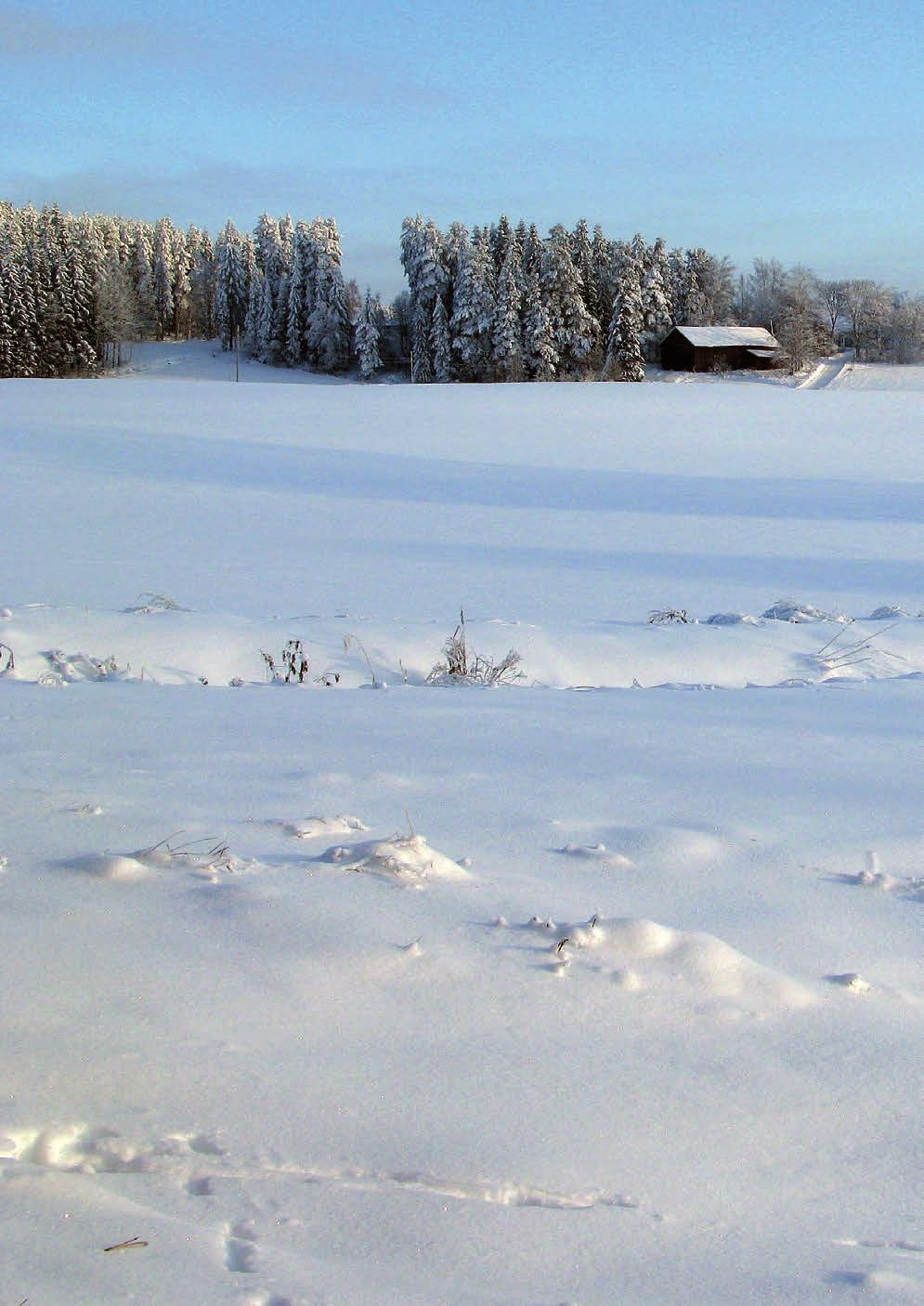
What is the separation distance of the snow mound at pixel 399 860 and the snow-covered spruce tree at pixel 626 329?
210 feet

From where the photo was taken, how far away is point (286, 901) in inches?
102

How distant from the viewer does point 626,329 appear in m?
63.7

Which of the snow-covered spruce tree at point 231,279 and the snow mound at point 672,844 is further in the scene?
the snow-covered spruce tree at point 231,279

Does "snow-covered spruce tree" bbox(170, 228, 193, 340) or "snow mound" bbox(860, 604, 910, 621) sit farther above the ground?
"snow-covered spruce tree" bbox(170, 228, 193, 340)

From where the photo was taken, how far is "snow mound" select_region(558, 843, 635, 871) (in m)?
2.89

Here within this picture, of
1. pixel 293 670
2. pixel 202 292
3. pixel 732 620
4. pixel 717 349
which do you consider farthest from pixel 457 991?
pixel 202 292

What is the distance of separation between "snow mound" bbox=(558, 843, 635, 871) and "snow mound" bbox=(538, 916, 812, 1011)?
0.35m

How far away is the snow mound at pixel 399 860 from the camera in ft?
9.05

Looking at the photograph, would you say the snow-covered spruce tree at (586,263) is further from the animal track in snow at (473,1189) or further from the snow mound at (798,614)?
the animal track in snow at (473,1189)

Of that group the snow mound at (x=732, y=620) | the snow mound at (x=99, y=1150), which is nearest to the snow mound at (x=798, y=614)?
the snow mound at (x=732, y=620)

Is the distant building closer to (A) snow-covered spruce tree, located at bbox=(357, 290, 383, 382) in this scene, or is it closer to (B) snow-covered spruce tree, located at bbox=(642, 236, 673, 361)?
(B) snow-covered spruce tree, located at bbox=(642, 236, 673, 361)

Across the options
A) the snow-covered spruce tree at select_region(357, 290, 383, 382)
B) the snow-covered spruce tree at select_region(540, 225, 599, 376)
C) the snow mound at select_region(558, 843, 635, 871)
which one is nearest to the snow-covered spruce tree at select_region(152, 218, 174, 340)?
the snow-covered spruce tree at select_region(357, 290, 383, 382)

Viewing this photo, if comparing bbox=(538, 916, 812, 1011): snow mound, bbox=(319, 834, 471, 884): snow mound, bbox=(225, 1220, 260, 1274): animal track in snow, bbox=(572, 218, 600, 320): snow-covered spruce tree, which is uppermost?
bbox=(572, 218, 600, 320): snow-covered spruce tree

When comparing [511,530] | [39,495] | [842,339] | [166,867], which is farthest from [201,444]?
[842,339]
